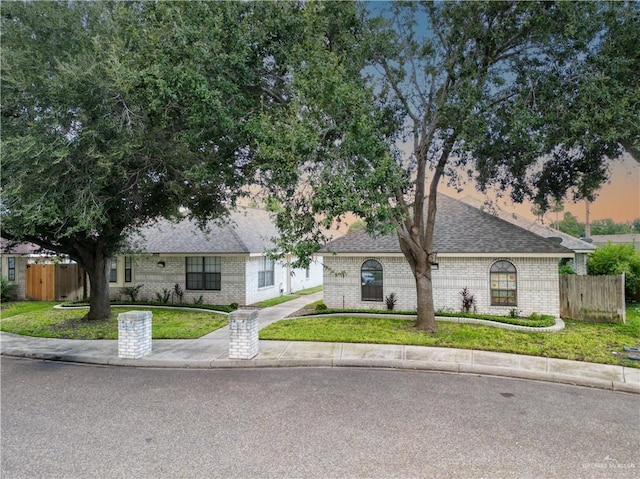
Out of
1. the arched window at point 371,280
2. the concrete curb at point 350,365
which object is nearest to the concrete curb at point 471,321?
the arched window at point 371,280

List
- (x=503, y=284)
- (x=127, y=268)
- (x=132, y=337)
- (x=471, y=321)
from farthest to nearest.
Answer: (x=127, y=268)
(x=503, y=284)
(x=471, y=321)
(x=132, y=337)

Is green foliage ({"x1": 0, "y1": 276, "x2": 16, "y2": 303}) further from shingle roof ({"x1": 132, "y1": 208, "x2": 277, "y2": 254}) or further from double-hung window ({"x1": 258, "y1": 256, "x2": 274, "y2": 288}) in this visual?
double-hung window ({"x1": 258, "y1": 256, "x2": 274, "y2": 288})

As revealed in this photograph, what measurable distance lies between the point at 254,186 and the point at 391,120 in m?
4.41

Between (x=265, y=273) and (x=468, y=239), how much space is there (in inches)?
409

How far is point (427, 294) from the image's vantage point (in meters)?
11.8

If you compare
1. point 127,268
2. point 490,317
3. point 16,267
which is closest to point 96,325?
point 127,268

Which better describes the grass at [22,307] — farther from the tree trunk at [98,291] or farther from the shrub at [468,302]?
the shrub at [468,302]

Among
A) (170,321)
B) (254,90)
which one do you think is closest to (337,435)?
(254,90)

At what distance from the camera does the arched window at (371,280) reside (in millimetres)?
15625

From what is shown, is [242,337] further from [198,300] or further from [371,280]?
[198,300]

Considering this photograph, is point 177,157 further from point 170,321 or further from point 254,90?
point 170,321

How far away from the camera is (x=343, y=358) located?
29.2 feet

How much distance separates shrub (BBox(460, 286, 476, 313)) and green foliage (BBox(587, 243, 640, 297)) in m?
8.25

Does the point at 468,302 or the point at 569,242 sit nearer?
the point at 468,302
